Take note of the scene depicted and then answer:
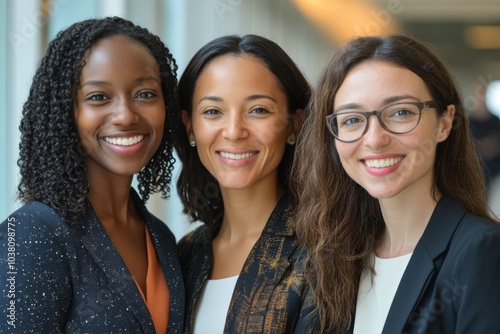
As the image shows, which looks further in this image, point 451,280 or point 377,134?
point 377,134

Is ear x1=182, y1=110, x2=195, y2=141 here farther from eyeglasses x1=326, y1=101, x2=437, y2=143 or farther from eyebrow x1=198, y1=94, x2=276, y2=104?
eyeglasses x1=326, y1=101, x2=437, y2=143

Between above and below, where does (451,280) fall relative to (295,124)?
below

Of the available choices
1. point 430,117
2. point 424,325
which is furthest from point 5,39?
point 424,325

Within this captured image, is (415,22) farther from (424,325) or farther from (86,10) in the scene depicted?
(424,325)

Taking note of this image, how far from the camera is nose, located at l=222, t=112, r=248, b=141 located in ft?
7.48

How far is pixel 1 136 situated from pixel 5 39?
1.46 feet

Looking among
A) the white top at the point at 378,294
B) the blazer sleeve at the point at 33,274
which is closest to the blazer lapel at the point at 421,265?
the white top at the point at 378,294

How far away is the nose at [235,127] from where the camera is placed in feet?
7.48

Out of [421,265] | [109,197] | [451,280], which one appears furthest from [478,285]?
[109,197]

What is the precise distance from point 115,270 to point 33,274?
257mm

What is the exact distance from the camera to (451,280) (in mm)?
1688

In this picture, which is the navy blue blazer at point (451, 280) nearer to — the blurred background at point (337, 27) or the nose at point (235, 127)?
the nose at point (235, 127)

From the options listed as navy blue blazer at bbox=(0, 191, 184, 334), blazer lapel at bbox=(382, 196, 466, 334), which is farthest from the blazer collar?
blazer lapel at bbox=(382, 196, 466, 334)

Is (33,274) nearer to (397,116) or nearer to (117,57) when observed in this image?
(117,57)
